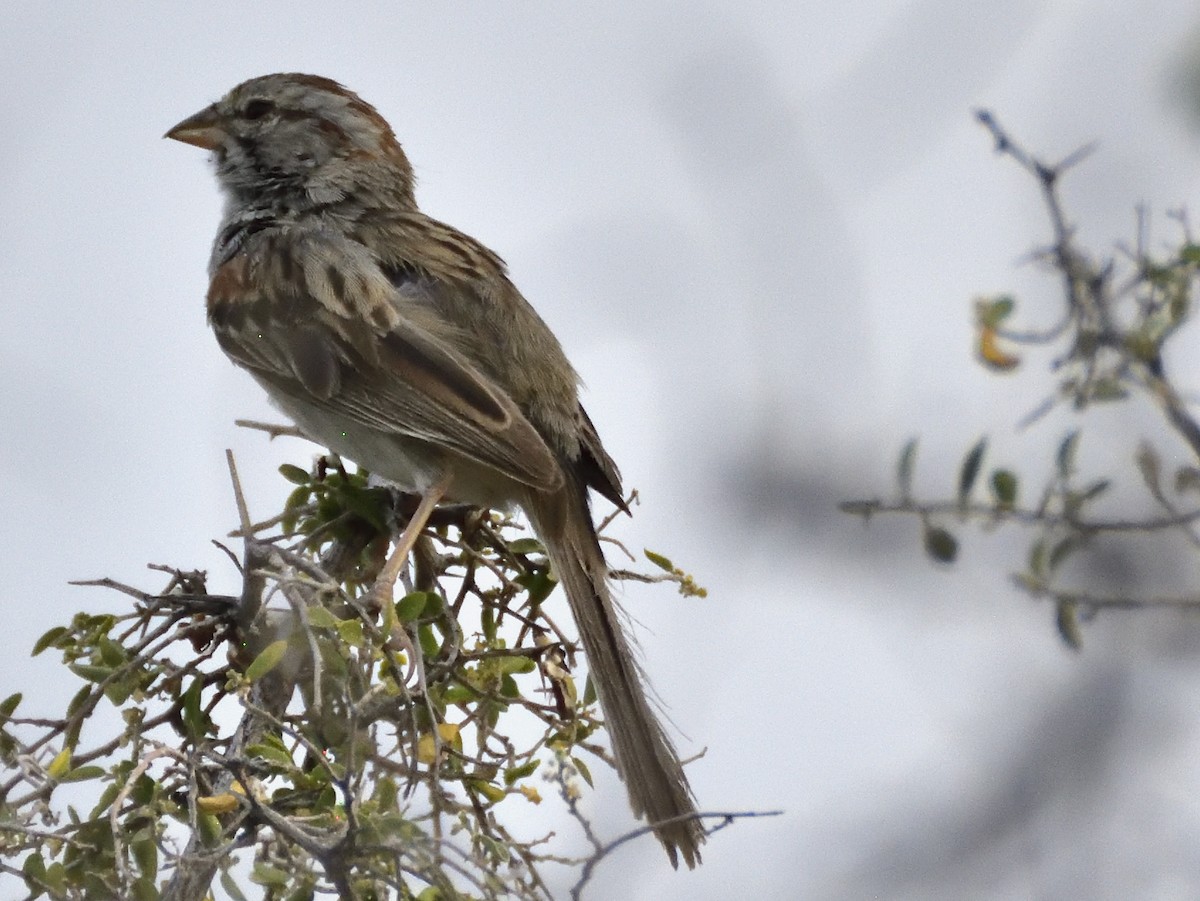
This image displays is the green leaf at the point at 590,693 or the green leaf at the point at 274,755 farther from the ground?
the green leaf at the point at 590,693

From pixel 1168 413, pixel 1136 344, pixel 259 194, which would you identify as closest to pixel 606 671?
pixel 1136 344

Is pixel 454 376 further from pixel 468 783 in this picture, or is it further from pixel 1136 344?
pixel 1136 344

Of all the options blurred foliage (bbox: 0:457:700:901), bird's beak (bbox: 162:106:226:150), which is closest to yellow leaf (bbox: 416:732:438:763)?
blurred foliage (bbox: 0:457:700:901)

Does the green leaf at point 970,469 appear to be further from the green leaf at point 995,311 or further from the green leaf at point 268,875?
the green leaf at point 268,875

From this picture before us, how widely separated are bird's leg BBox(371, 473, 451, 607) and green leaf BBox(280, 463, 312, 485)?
30 cm

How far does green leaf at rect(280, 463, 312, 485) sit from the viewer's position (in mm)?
4129

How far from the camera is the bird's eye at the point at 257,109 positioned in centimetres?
598

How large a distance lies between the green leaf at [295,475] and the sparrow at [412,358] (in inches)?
12.8

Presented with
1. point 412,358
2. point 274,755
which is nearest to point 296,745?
point 274,755

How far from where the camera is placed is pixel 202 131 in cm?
597

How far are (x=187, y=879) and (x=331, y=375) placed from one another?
2.19 m

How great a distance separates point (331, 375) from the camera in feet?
15.7

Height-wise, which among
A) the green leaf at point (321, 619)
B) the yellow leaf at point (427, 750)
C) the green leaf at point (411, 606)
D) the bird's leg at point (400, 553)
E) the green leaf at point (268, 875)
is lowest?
the green leaf at point (268, 875)

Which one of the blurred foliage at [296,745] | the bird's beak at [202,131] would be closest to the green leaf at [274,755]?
the blurred foliage at [296,745]
